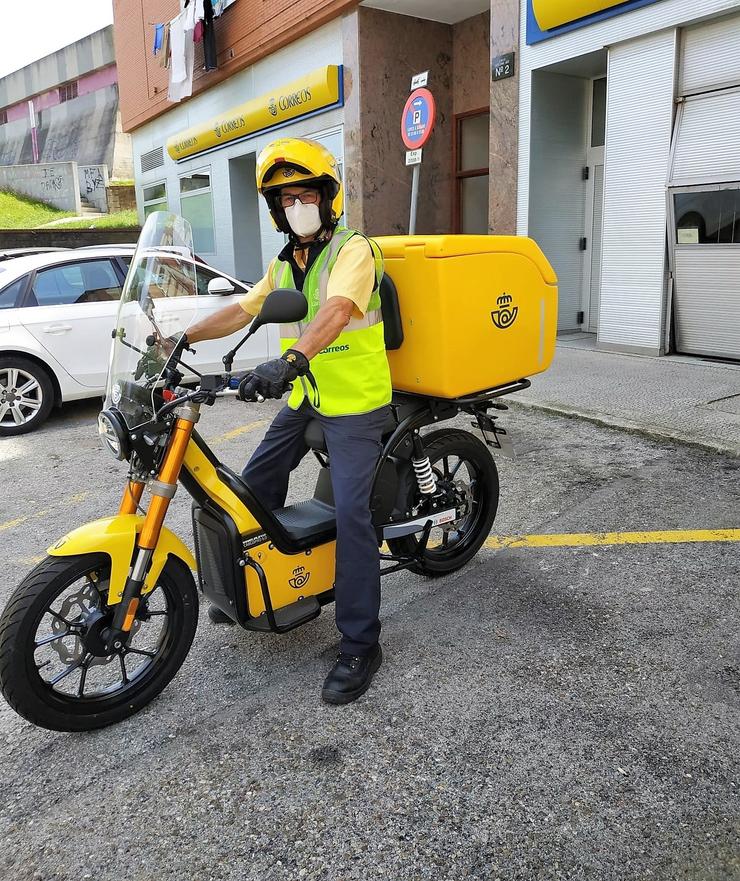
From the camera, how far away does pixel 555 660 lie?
2.99 metres

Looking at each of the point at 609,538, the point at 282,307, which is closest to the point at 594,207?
the point at 609,538

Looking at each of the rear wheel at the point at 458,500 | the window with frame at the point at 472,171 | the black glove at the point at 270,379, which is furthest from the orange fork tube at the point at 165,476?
the window with frame at the point at 472,171

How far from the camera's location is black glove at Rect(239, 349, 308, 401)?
91.8 inches

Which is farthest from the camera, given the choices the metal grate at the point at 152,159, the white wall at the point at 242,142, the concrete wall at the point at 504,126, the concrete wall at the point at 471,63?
the metal grate at the point at 152,159

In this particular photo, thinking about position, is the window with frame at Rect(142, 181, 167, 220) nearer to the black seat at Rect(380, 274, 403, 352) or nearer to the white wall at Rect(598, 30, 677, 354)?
the white wall at Rect(598, 30, 677, 354)

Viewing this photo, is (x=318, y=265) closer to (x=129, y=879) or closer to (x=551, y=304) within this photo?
(x=551, y=304)

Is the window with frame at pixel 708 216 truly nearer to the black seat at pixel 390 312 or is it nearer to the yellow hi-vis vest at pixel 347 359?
the black seat at pixel 390 312

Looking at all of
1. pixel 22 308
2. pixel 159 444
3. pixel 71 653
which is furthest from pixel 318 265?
pixel 22 308

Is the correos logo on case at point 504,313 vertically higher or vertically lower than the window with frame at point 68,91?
lower

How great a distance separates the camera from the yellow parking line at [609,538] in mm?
4023

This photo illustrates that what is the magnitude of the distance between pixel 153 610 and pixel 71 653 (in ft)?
0.97

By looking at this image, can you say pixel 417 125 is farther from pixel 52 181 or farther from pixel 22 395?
pixel 52 181

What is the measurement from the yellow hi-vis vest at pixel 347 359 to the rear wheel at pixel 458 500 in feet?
2.07

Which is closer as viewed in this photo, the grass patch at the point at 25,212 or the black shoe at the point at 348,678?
the black shoe at the point at 348,678
